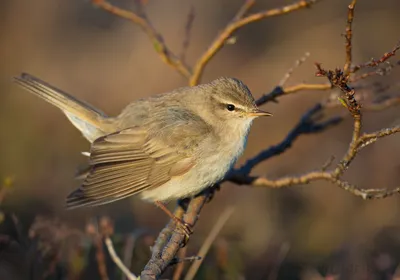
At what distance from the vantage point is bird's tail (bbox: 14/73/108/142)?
18.4 feet

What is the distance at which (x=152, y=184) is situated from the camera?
5.11m

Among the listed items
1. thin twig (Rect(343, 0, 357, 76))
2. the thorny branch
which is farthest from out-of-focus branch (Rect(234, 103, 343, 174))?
thin twig (Rect(343, 0, 357, 76))

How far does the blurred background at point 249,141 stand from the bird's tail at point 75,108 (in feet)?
2.45

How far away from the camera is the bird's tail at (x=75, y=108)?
560 centimetres

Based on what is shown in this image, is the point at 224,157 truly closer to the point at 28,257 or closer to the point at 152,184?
the point at 152,184

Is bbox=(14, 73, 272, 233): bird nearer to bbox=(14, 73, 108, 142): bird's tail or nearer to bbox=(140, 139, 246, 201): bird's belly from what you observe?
bbox=(140, 139, 246, 201): bird's belly

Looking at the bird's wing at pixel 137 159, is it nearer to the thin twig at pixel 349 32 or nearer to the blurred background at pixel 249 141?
the blurred background at pixel 249 141

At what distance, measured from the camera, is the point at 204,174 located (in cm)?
486

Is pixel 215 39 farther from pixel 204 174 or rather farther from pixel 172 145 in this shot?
pixel 204 174

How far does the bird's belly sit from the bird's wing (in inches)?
2.9

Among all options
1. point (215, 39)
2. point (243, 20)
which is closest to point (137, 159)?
point (215, 39)

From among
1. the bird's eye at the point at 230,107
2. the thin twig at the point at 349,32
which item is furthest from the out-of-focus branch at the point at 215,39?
the thin twig at the point at 349,32

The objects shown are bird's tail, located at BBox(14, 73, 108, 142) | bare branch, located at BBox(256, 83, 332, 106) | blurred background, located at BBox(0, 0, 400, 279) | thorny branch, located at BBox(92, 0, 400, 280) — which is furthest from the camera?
blurred background, located at BBox(0, 0, 400, 279)

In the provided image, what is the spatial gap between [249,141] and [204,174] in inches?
194
